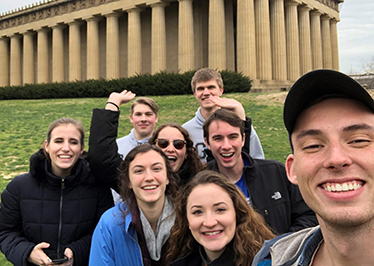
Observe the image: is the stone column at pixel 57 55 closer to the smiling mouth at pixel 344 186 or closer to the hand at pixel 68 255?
the hand at pixel 68 255

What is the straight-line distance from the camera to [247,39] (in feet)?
106

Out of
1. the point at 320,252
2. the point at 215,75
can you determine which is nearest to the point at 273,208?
the point at 320,252

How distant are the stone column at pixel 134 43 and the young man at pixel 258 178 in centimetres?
3592

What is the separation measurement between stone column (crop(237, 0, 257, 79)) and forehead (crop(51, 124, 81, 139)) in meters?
29.8

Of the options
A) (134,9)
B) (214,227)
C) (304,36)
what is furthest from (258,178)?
(304,36)

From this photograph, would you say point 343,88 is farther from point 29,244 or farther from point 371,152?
point 29,244

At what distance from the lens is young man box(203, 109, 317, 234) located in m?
3.56

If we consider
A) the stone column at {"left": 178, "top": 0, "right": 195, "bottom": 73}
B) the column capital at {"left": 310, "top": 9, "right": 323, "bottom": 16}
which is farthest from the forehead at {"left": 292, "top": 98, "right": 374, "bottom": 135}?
the column capital at {"left": 310, "top": 9, "right": 323, "bottom": 16}

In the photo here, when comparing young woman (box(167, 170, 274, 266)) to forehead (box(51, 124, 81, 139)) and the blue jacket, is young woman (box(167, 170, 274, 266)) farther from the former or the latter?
forehead (box(51, 124, 81, 139))

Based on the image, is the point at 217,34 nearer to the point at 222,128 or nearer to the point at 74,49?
the point at 74,49

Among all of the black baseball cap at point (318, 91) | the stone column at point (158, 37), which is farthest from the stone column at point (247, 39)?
the black baseball cap at point (318, 91)

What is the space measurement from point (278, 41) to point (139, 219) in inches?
1400

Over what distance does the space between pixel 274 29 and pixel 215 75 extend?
33.6 metres

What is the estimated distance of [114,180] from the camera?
409 cm
